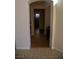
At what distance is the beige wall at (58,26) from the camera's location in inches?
285

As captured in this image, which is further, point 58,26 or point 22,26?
point 22,26

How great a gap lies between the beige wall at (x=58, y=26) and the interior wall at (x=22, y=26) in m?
1.37

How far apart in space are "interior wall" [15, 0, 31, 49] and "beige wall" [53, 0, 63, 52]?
54.0 inches

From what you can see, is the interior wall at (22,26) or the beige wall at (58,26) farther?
the interior wall at (22,26)

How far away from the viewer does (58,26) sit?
7.69 meters

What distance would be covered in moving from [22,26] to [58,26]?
177 cm

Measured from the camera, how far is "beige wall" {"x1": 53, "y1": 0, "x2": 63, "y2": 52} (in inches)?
285

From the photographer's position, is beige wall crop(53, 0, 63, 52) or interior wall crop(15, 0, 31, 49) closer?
beige wall crop(53, 0, 63, 52)

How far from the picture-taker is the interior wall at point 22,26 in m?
7.89
